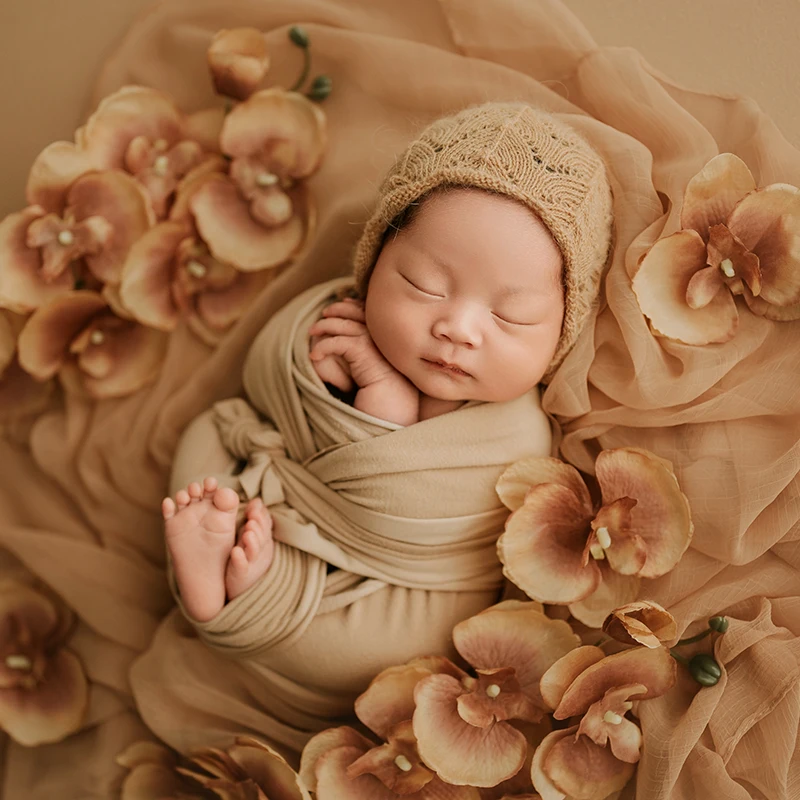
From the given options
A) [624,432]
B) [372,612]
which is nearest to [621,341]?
[624,432]

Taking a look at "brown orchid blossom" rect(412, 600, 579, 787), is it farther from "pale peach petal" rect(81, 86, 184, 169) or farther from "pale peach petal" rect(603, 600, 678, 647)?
"pale peach petal" rect(81, 86, 184, 169)

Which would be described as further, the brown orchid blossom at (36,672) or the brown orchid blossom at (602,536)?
the brown orchid blossom at (36,672)

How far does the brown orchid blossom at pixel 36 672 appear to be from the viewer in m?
1.15

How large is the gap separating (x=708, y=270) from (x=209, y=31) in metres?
0.84

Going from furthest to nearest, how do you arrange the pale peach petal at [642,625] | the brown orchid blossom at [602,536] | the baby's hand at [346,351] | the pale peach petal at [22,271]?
the pale peach petal at [22,271], the baby's hand at [346,351], the brown orchid blossom at [602,536], the pale peach petal at [642,625]

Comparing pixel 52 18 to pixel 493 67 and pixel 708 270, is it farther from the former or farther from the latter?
pixel 708 270

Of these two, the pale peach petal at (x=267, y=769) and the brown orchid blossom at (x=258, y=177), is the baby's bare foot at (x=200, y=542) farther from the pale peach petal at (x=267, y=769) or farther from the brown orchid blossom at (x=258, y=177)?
the brown orchid blossom at (x=258, y=177)

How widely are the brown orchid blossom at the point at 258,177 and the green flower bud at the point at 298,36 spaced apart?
8 centimetres

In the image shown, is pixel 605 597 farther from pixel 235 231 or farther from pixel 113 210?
pixel 113 210

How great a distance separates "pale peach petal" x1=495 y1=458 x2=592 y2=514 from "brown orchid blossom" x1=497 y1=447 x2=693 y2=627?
18 mm

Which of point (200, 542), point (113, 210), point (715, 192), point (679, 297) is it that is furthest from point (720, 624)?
point (113, 210)

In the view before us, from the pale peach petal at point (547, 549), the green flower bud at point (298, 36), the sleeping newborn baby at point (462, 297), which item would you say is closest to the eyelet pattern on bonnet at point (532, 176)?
the sleeping newborn baby at point (462, 297)

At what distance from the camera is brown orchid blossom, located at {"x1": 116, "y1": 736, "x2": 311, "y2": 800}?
984 millimetres

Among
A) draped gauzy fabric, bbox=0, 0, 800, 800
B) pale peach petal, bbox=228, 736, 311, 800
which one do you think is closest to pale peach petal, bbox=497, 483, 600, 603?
draped gauzy fabric, bbox=0, 0, 800, 800
